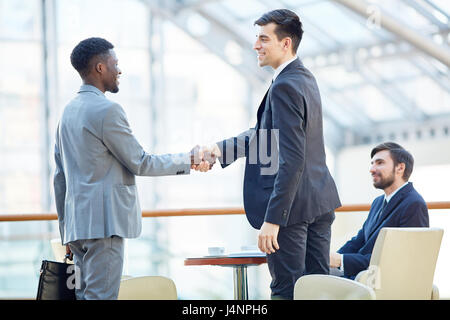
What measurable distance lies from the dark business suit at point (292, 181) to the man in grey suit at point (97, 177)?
0.42 m

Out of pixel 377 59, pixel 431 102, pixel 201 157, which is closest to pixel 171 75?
pixel 377 59

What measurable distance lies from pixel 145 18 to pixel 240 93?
7.09ft

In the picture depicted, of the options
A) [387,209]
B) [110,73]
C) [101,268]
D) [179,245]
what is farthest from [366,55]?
[101,268]

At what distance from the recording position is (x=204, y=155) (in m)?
3.02

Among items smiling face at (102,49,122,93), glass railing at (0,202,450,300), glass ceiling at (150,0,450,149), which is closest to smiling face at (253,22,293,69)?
smiling face at (102,49,122,93)

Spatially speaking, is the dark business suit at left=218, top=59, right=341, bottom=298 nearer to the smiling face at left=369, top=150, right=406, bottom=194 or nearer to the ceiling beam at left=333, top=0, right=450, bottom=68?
the smiling face at left=369, top=150, right=406, bottom=194

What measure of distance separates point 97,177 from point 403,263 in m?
1.15

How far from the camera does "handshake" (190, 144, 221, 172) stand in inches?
117

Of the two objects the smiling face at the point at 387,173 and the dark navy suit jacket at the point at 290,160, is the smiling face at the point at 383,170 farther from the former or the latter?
the dark navy suit jacket at the point at 290,160

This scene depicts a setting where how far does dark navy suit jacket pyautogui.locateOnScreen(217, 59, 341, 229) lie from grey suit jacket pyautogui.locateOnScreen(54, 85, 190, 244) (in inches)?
16.2

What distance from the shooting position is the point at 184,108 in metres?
11.4

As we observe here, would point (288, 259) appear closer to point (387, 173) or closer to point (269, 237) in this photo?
point (269, 237)
